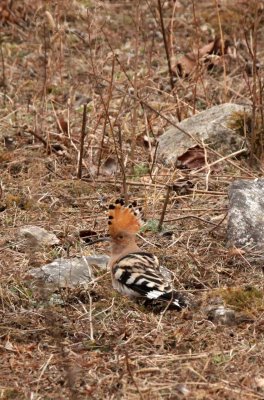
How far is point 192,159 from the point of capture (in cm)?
814

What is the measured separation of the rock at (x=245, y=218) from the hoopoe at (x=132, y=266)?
68cm

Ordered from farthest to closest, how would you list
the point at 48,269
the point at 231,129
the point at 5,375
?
the point at 231,129 → the point at 48,269 → the point at 5,375

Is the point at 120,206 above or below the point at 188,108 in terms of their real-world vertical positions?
above

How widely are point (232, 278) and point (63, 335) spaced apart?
1.29m

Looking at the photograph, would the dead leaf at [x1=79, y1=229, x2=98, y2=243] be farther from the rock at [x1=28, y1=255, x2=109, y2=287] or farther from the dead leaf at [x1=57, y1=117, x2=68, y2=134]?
the dead leaf at [x1=57, y1=117, x2=68, y2=134]

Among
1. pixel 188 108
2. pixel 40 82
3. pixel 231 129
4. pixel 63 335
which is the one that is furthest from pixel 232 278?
pixel 40 82

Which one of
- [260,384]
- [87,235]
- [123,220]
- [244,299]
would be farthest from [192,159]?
[260,384]

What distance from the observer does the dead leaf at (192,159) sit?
8.12 meters

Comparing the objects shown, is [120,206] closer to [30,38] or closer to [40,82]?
[40,82]

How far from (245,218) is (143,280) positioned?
1253mm

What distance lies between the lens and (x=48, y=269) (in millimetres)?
6004

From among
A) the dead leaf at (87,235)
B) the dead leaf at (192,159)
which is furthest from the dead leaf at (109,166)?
the dead leaf at (87,235)

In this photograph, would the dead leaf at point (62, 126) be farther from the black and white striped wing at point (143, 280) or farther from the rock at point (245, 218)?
the black and white striped wing at point (143, 280)

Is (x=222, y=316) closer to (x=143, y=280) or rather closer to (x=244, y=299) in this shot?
(x=244, y=299)
